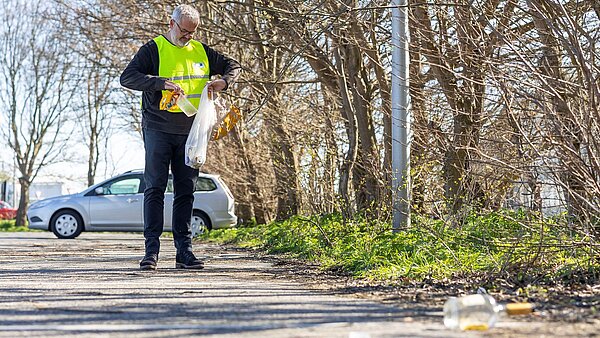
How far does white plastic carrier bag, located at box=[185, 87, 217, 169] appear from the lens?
900cm

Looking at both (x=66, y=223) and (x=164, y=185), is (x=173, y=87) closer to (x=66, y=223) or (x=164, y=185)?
(x=164, y=185)

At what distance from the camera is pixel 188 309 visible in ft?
18.2

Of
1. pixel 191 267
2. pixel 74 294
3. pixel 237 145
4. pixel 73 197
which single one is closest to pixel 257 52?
pixel 237 145

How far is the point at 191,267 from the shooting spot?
30.2 feet

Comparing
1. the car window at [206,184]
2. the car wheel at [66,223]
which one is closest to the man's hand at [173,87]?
the car window at [206,184]

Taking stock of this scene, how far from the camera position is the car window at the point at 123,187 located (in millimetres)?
23719

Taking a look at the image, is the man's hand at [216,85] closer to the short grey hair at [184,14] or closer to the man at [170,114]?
the man at [170,114]

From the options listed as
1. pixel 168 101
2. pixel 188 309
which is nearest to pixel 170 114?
pixel 168 101

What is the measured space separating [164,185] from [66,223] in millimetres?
15113

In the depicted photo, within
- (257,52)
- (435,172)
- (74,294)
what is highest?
(257,52)

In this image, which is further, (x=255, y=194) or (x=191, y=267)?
(x=255, y=194)

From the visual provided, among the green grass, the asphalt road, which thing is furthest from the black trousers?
the green grass

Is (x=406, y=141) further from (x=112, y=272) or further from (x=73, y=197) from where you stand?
(x=73, y=197)

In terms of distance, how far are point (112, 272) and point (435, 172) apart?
381 cm
